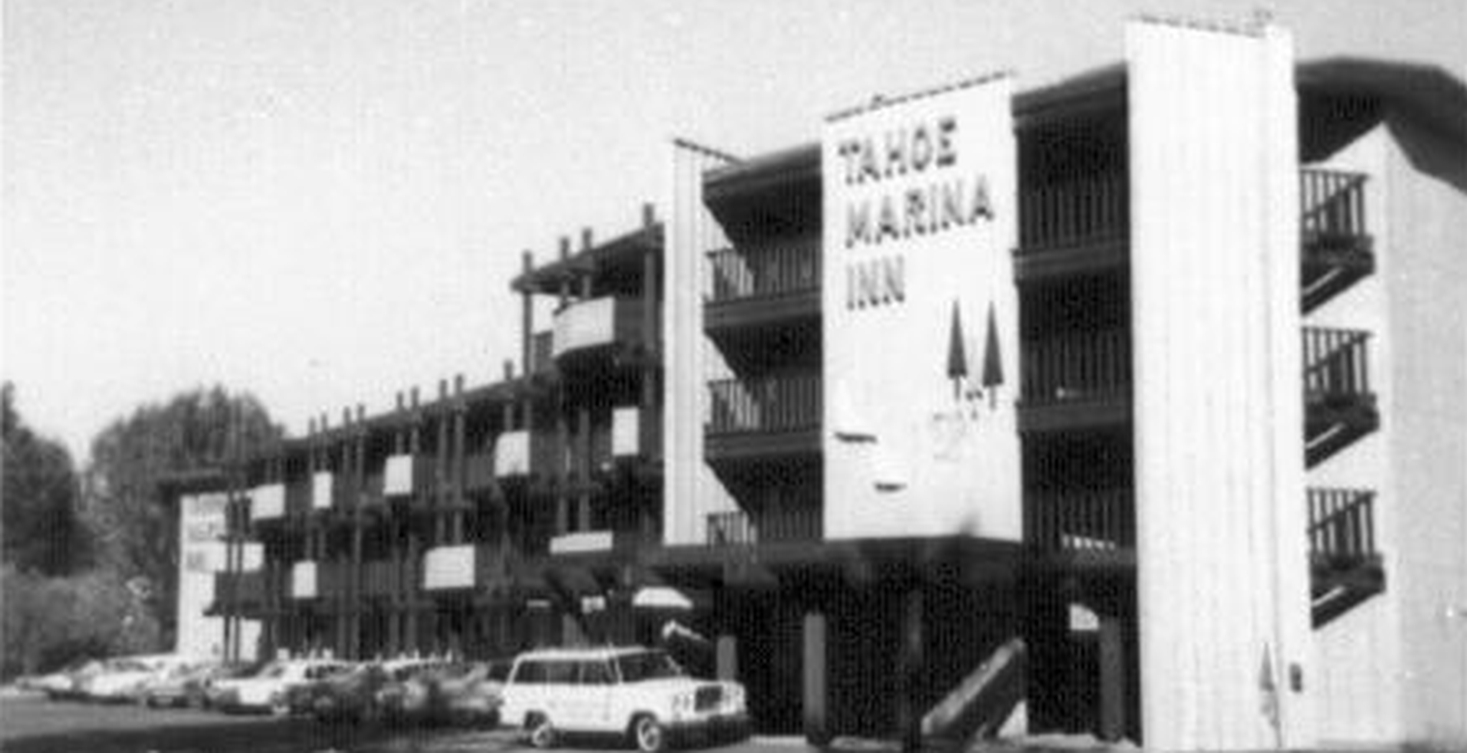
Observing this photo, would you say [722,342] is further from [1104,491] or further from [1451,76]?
[1451,76]

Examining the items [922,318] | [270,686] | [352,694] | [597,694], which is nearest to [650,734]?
[597,694]

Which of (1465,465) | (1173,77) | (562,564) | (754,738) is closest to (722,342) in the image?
(562,564)

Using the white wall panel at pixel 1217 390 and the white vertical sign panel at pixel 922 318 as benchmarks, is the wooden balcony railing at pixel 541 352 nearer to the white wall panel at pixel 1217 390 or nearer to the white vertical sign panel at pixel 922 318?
the white vertical sign panel at pixel 922 318

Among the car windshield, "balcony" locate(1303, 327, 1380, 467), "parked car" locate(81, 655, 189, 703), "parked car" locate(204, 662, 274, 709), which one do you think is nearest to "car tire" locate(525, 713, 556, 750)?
the car windshield

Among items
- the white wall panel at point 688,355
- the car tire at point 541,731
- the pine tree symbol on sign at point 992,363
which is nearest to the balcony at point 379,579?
the white wall panel at point 688,355

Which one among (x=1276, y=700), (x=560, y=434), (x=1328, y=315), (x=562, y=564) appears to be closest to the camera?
(x=1276, y=700)

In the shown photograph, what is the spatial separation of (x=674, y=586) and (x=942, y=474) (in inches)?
242

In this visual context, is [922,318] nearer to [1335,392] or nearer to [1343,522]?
[1335,392]

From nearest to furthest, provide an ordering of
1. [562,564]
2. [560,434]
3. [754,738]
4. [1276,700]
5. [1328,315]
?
[1276,700], [1328,315], [754,738], [562,564], [560,434]

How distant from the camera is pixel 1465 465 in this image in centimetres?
3697

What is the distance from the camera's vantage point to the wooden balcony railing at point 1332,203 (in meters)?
34.9

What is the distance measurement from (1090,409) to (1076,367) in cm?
178

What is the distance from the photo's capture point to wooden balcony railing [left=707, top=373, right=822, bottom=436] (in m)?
40.9

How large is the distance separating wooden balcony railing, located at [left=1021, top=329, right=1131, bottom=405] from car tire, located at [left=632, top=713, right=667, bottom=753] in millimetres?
9234
